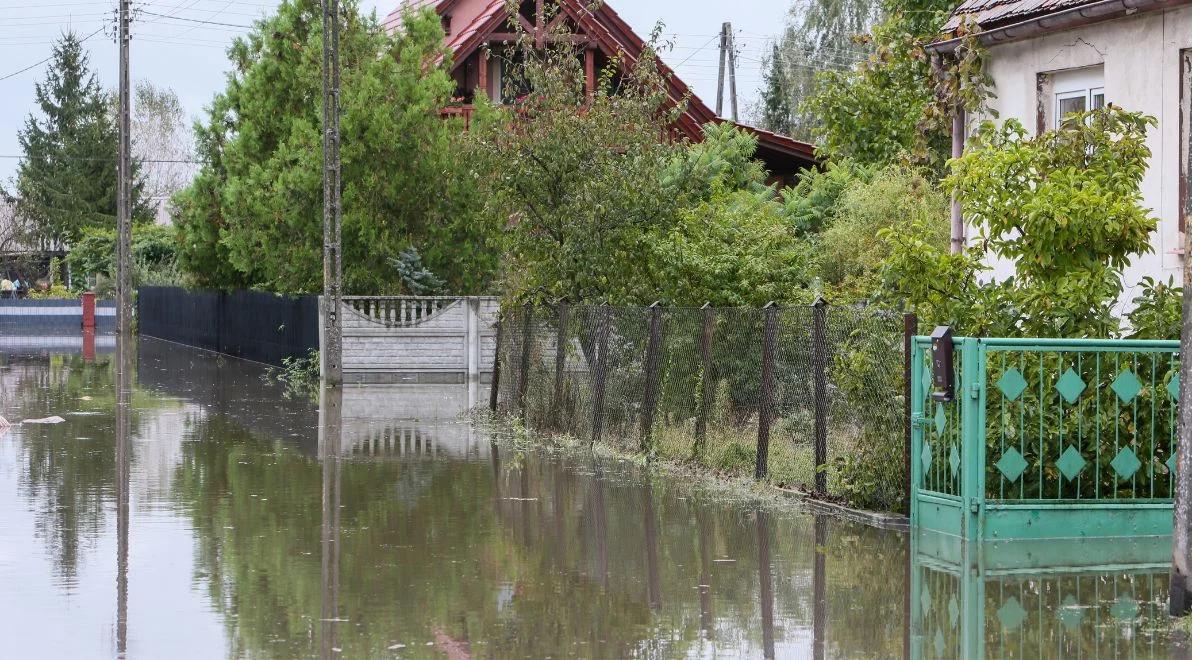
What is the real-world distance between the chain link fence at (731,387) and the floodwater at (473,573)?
2.27 feet

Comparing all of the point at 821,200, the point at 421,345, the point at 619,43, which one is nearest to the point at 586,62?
the point at 619,43

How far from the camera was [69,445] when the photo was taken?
1856 cm

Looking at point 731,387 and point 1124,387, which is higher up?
point 1124,387

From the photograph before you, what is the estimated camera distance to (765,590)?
9953 millimetres

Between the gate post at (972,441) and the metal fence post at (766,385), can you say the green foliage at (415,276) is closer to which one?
the metal fence post at (766,385)

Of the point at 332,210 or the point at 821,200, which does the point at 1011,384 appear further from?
the point at 332,210

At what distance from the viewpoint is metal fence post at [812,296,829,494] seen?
13625 millimetres

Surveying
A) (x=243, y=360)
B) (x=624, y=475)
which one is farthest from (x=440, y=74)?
(x=624, y=475)

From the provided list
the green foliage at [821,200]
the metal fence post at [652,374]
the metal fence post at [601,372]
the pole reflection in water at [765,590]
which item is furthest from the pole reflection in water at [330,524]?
the green foliage at [821,200]

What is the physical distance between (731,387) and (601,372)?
9.27 ft

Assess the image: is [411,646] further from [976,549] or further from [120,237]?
[120,237]

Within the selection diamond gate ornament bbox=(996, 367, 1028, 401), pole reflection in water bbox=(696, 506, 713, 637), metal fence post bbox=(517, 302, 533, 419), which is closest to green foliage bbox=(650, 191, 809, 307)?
metal fence post bbox=(517, 302, 533, 419)

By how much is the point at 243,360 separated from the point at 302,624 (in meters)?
29.8

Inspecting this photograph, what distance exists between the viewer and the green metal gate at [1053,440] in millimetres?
11383
